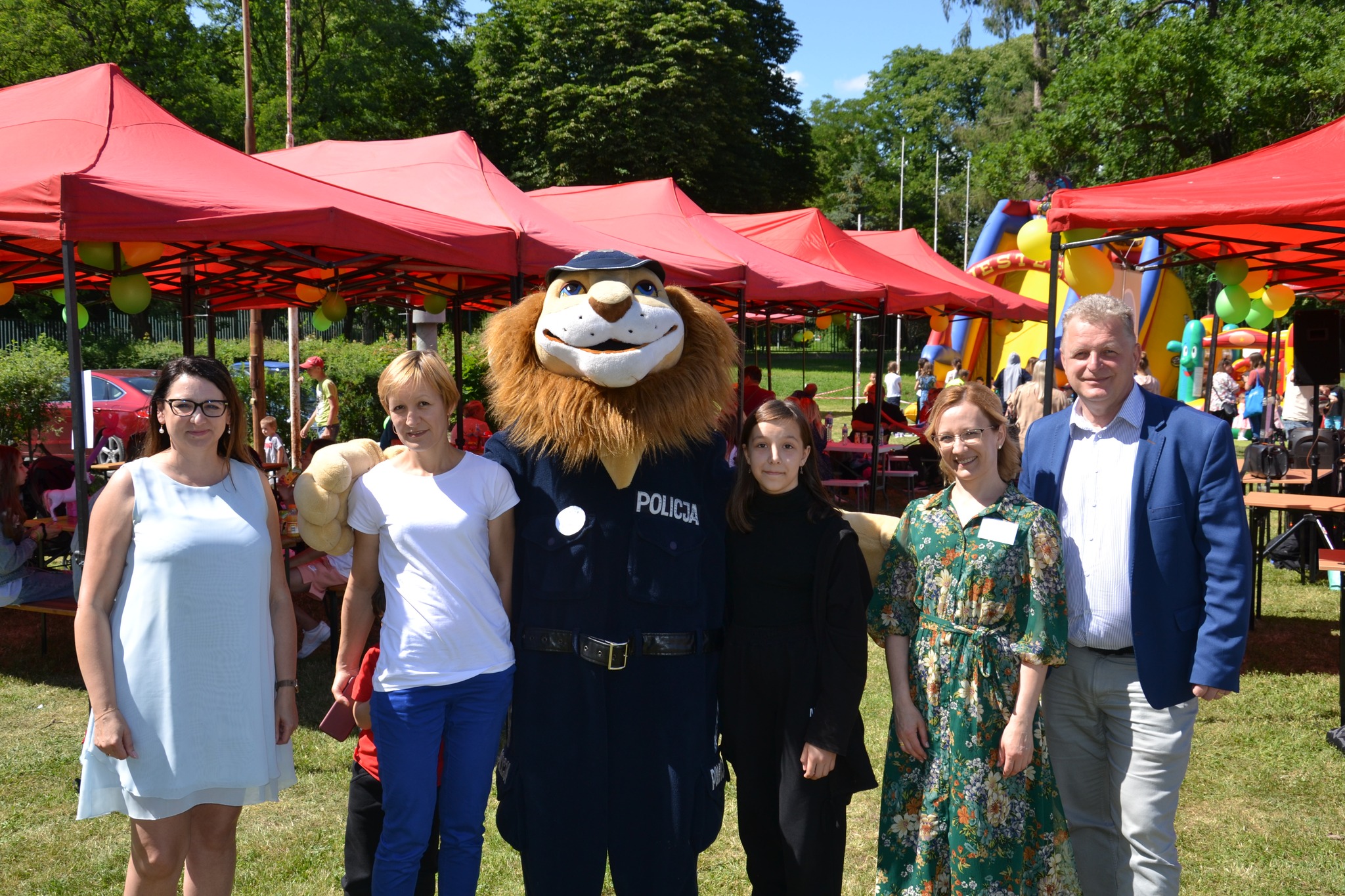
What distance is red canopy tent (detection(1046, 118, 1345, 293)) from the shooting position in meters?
4.17

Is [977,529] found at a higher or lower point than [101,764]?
higher

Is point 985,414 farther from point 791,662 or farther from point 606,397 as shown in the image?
point 606,397

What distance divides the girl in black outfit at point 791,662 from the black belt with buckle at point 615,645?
124 millimetres

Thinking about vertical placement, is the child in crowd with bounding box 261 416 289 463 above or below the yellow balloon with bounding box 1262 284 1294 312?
below

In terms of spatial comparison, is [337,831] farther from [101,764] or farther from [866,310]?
[866,310]

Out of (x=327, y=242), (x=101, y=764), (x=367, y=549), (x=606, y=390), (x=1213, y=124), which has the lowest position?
(x=101, y=764)

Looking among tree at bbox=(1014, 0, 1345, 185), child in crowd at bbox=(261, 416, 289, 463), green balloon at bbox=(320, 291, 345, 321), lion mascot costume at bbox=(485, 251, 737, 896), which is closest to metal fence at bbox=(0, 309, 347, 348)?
child in crowd at bbox=(261, 416, 289, 463)

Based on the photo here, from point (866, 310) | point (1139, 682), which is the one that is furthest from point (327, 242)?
point (866, 310)

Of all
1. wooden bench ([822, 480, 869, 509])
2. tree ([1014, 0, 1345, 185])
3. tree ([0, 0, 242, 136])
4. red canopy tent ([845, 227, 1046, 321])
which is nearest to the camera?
wooden bench ([822, 480, 869, 509])

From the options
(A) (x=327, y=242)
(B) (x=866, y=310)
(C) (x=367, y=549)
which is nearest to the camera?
(C) (x=367, y=549)

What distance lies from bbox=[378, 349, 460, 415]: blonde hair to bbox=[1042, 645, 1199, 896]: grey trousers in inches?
68.8

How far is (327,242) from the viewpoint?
4.77 metres

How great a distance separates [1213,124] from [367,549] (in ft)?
72.5

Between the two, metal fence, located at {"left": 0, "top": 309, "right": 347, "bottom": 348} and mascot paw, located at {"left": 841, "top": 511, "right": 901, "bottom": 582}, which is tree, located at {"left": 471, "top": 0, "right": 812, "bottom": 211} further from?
mascot paw, located at {"left": 841, "top": 511, "right": 901, "bottom": 582}
